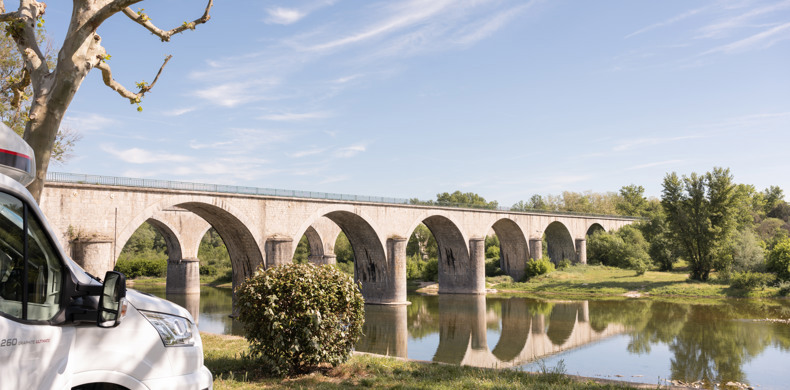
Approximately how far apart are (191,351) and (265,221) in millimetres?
22627

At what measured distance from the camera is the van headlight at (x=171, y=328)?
3.62 m

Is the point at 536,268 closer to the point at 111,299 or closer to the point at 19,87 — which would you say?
the point at 19,87

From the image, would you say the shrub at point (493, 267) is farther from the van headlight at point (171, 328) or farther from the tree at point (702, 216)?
the van headlight at point (171, 328)

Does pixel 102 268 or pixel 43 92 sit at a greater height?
pixel 43 92

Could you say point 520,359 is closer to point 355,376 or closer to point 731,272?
point 355,376

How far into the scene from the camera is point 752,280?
3189 centimetres

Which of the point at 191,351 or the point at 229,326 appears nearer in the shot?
the point at 191,351

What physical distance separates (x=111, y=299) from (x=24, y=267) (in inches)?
21.2

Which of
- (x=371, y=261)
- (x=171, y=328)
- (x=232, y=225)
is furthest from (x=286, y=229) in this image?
(x=171, y=328)

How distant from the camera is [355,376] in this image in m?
7.85

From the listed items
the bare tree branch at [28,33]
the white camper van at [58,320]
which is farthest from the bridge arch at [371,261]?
the white camper van at [58,320]

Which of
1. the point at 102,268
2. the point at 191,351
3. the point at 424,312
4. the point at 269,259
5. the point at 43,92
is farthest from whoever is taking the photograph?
the point at 424,312

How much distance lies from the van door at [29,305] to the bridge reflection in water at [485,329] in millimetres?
9777

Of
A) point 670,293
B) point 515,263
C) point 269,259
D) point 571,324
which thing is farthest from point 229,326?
point 515,263
